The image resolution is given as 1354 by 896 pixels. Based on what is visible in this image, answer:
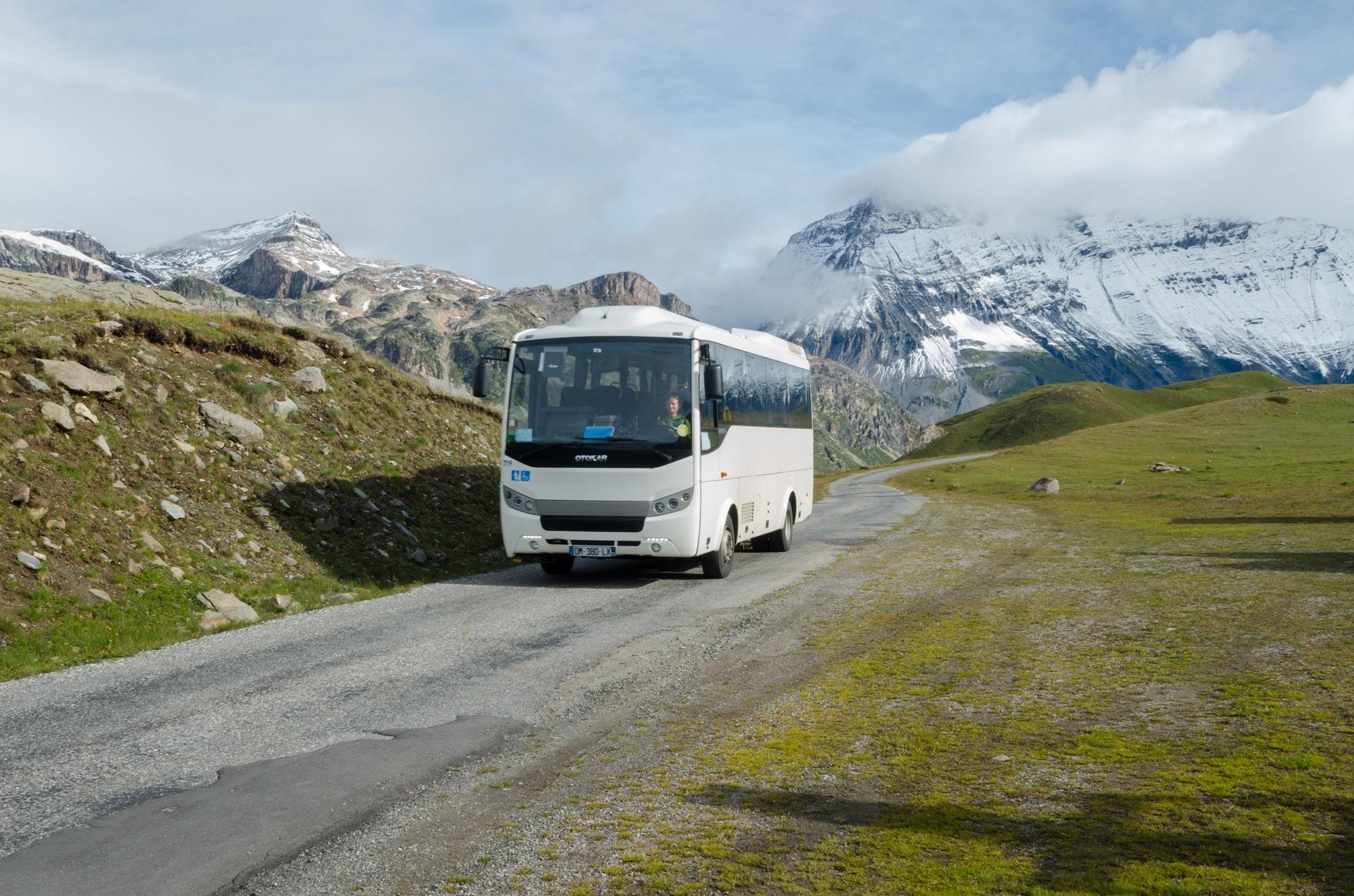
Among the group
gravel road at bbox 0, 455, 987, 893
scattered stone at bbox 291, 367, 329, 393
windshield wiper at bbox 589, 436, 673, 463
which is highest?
scattered stone at bbox 291, 367, 329, 393

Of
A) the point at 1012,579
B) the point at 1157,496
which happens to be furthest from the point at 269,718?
the point at 1157,496

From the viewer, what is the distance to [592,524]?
54.4ft

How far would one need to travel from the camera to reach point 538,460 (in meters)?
16.7

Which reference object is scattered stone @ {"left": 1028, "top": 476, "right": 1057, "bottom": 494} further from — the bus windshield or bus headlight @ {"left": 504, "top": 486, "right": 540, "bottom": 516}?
bus headlight @ {"left": 504, "top": 486, "right": 540, "bottom": 516}

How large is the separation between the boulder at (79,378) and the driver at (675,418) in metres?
9.91

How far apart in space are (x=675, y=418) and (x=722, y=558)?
3.12 metres

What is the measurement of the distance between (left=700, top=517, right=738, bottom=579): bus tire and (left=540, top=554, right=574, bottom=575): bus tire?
8.49 ft

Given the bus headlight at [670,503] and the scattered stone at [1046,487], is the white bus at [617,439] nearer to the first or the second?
the bus headlight at [670,503]

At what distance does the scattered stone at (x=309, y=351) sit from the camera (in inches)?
966

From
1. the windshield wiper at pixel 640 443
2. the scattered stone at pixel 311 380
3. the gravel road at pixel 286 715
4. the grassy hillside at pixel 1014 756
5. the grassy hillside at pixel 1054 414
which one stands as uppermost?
the grassy hillside at pixel 1054 414

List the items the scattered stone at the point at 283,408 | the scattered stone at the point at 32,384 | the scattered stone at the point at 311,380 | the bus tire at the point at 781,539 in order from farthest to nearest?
the bus tire at the point at 781,539
the scattered stone at the point at 311,380
the scattered stone at the point at 283,408
the scattered stone at the point at 32,384

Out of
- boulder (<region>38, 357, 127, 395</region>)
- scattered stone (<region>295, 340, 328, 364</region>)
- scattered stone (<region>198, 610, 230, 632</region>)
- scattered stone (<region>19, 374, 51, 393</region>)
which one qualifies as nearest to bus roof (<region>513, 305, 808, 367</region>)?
scattered stone (<region>198, 610, 230, 632</region>)

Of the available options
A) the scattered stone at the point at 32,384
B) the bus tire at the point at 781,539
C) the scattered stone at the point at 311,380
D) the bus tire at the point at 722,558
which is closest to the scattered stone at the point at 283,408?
the scattered stone at the point at 311,380

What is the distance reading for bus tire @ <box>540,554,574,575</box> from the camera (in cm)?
1861
